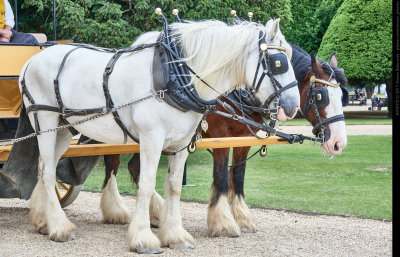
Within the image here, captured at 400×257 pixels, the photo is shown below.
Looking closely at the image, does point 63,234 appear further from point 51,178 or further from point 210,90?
point 210,90

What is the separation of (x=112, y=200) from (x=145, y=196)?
169 cm

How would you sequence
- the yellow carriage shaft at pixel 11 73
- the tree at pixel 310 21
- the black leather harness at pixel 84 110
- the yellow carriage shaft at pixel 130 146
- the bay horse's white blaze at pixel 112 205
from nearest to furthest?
1. the black leather harness at pixel 84 110
2. the yellow carriage shaft at pixel 130 146
3. the yellow carriage shaft at pixel 11 73
4. the bay horse's white blaze at pixel 112 205
5. the tree at pixel 310 21

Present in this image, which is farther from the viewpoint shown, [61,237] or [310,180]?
[310,180]

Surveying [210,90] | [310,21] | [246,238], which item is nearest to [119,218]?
[246,238]

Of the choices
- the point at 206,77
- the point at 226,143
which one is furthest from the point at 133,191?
the point at 206,77

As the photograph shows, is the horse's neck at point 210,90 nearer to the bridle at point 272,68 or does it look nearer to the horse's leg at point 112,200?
the bridle at point 272,68

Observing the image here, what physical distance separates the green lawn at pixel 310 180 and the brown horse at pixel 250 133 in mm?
2242

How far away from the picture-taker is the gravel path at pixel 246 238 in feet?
17.4

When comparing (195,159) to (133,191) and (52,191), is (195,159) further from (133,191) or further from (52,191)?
(52,191)

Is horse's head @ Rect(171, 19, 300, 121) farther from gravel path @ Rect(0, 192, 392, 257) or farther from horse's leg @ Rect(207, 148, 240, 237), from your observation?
gravel path @ Rect(0, 192, 392, 257)

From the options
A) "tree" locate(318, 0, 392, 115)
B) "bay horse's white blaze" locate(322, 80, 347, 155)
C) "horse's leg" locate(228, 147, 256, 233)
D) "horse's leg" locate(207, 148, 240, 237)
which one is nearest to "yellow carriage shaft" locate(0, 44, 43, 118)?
"horse's leg" locate(207, 148, 240, 237)

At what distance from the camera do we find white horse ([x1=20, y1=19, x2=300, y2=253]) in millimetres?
5012

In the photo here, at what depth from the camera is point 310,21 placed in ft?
119

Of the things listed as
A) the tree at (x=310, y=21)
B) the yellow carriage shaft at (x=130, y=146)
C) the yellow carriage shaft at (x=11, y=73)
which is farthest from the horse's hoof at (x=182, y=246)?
the tree at (x=310, y=21)
